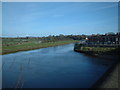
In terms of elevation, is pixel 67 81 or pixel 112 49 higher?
pixel 112 49

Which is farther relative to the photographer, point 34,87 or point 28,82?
point 28,82

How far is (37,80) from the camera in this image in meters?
4.21

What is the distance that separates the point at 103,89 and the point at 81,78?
4.44 ft

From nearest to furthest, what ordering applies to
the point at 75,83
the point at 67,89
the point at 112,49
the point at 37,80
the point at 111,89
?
the point at 111,89 → the point at 67,89 → the point at 75,83 → the point at 37,80 → the point at 112,49

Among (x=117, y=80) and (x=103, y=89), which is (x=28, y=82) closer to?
(x=103, y=89)

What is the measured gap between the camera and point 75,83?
13.0 feet

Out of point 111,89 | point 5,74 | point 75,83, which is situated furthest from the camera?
point 5,74

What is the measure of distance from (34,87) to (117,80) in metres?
2.49

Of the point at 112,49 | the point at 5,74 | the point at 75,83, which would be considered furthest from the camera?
the point at 112,49

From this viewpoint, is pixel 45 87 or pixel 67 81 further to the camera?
pixel 67 81

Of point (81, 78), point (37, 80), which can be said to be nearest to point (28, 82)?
point (37, 80)

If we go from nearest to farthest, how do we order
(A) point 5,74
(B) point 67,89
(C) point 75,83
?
(B) point 67,89 → (C) point 75,83 → (A) point 5,74

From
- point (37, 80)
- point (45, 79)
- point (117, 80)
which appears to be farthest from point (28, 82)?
point (117, 80)

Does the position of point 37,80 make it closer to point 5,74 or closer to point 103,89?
point 5,74
